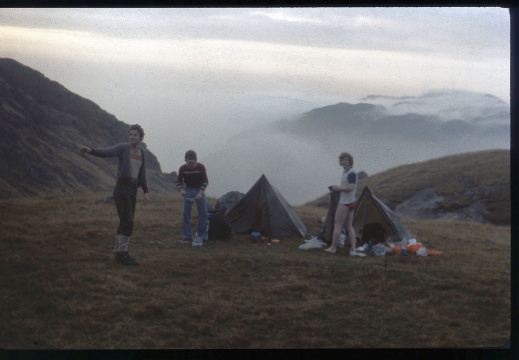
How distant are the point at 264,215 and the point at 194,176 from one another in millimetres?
2549

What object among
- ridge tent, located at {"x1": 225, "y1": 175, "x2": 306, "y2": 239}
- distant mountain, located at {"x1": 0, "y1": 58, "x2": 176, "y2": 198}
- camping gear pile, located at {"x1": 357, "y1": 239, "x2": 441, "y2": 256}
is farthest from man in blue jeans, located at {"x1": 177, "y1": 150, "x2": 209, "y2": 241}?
distant mountain, located at {"x1": 0, "y1": 58, "x2": 176, "y2": 198}

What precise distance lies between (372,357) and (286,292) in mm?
2200

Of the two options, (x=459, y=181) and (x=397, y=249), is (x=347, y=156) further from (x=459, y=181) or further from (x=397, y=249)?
(x=459, y=181)

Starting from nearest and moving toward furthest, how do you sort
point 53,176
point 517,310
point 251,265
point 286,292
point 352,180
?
point 517,310
point 286,292
point 251,265
point 352,180
point 53,176

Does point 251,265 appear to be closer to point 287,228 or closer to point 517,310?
point 287,228

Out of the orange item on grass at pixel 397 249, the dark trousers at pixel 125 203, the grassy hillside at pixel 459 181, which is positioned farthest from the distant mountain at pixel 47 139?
the orange item on grass at pixel 397 249

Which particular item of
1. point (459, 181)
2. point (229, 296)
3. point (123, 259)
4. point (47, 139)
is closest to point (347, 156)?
point (229, 296)

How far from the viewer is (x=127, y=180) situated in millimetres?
7352

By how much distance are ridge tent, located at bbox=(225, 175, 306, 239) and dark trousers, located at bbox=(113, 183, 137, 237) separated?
4.24 metres

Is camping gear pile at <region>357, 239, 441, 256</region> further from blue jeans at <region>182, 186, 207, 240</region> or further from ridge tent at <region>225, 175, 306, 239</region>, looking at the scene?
blue jeans at <region>182, 186, 207, 240</region>

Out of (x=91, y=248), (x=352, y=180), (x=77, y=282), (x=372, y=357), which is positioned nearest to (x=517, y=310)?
(x=372, y=357)

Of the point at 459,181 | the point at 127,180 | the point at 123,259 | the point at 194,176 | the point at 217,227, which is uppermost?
the point at 459,181

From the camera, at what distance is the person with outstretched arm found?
287 inches

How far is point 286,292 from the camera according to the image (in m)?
6.76
